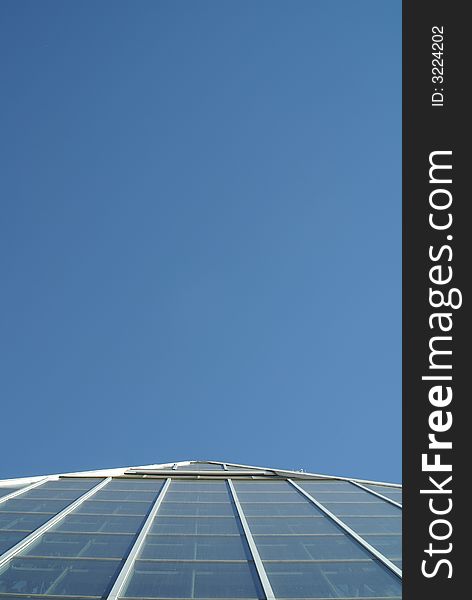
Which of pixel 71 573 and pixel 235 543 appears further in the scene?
pixel 235 543

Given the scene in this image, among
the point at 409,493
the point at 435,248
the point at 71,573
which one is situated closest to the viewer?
the point at 409,493

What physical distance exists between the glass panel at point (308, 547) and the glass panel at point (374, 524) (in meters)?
0.77

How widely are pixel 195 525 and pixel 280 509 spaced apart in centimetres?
265

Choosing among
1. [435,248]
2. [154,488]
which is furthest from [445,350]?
[154,488]

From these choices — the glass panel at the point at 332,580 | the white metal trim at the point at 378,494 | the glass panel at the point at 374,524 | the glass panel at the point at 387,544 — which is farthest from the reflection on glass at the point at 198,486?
the glass panel at the point at 332,580

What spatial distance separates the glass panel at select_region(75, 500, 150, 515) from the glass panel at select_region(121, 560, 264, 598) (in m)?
3.88

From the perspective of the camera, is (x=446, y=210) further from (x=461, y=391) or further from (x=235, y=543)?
(x=235, y=543)

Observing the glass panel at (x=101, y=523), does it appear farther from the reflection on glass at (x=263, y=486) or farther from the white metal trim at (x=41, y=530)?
the reflection on glass at (x=263, y=486)

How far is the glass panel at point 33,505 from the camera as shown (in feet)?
37.9

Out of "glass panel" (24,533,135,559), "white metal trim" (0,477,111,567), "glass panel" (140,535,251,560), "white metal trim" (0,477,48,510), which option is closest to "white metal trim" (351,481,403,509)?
"glass panel" (140,535,251,560)

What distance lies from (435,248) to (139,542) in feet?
20.8

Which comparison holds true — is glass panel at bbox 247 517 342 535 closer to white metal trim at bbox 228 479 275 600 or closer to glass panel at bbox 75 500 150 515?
white metal trim at bbox 228 479 275 600

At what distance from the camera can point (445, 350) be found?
5562 mm

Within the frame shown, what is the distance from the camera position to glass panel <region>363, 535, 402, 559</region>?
8.45m
